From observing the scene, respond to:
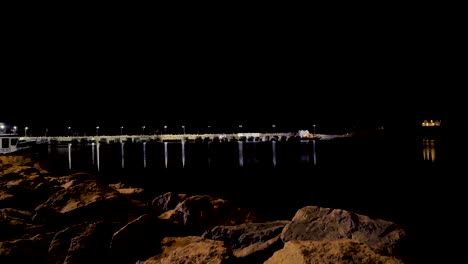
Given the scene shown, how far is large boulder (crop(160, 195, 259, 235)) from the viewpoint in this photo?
7.56m

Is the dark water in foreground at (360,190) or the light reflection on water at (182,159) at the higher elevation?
→ the light reflection on water at (182,159)

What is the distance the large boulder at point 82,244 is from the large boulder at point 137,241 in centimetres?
18

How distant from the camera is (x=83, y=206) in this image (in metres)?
7.23

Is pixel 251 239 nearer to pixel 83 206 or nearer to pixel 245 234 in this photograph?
pixel 245 234

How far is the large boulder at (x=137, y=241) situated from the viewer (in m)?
5.04

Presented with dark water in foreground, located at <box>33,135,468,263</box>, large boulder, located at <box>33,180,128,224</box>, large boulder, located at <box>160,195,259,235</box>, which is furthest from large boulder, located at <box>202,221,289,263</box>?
large boulder, located at <box>33,180,128,224</box>

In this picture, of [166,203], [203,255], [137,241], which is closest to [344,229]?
[203,255]

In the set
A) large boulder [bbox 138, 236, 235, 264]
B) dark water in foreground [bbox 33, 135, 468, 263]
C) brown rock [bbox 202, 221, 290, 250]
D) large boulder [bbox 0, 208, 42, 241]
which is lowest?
dark water in foreground [bbox 33, 135, 468, 263]

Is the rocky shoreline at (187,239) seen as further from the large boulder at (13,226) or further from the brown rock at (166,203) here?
the brown rock at (166,203)

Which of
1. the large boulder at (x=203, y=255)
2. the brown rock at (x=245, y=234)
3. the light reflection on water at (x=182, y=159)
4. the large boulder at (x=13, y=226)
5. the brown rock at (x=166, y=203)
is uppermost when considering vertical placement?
the large boulder at (x=203, y=255)

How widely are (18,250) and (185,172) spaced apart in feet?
77.6

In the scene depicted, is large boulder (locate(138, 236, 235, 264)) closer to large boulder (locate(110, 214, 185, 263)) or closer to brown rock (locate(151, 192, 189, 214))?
large boulder (locate(110, 214, 185, 263))

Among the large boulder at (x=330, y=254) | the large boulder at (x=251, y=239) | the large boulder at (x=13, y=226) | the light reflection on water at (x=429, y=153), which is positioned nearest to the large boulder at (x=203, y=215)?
the large boulder at (x=251, y=239)

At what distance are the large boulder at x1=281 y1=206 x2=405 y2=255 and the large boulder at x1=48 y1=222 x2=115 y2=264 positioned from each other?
2.37 meters
